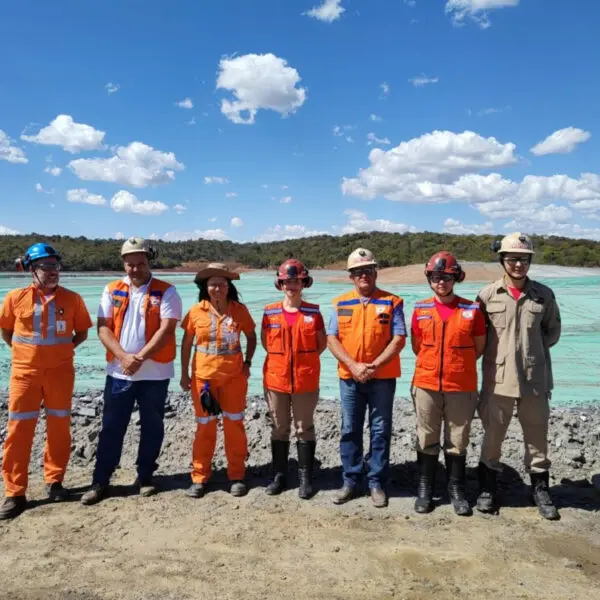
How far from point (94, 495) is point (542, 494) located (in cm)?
358

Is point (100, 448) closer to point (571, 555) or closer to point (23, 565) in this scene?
point (23, 565)

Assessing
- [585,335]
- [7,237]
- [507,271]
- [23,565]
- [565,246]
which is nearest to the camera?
[23,565]

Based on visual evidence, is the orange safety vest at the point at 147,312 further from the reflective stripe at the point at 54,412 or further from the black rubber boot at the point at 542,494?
the black rubber boot at the point at 542,494

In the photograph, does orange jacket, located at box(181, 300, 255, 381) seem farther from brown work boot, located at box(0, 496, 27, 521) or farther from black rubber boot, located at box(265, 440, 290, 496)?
brown work boot, located at box(0, 496, 27, 521)

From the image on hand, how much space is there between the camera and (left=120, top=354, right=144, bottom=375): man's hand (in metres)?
4.18

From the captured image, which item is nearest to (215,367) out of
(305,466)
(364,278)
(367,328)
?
(305,466)

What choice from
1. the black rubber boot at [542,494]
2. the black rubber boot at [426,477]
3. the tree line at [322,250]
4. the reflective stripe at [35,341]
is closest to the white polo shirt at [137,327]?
the reflective stripe at [35,341]

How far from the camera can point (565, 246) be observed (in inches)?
2130

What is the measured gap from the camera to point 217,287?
171 inches

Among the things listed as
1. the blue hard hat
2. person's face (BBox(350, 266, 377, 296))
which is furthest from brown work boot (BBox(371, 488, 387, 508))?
the blue hard hat

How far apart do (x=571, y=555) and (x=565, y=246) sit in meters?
56.8

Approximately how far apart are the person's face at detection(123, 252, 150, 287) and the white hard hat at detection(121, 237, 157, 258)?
3 centimetres

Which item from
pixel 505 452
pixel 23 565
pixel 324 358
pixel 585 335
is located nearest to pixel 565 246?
pixel 585 335

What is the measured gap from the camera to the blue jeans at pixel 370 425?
4.27 metres
